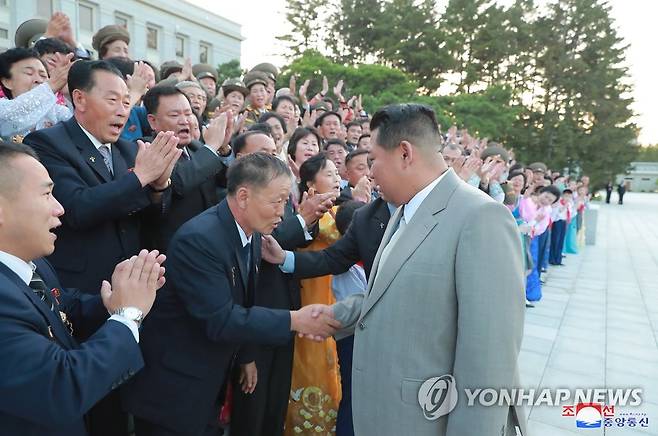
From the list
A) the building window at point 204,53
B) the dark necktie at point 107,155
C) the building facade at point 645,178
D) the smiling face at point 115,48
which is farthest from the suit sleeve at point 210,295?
the building facade at point 645,178

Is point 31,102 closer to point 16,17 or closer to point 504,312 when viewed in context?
point 504,312

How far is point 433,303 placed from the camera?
1625mm

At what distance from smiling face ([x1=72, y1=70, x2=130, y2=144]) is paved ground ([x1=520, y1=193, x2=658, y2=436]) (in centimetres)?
346

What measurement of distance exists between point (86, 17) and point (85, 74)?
24610 millimetres

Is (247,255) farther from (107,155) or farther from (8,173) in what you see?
(8,173)

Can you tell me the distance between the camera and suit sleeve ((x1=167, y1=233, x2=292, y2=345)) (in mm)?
2031

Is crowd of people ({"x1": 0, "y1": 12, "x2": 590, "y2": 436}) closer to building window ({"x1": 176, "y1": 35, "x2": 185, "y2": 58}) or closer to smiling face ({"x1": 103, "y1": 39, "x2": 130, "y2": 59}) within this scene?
smiling face ({"x1": 103, "y1": 39, "x2": 130, "y2": 59})

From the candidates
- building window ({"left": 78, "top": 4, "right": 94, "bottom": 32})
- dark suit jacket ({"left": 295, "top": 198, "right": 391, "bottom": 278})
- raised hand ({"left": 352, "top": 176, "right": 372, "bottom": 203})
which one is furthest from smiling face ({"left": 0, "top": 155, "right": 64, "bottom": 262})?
building window ({"left": 78, "top": 4, "right": 94, "bottom": 32})

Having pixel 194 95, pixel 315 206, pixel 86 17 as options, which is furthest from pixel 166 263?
pixel 86 17

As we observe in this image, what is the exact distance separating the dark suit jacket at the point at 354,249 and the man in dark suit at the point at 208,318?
0.56 meters

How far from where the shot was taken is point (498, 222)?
1.58m

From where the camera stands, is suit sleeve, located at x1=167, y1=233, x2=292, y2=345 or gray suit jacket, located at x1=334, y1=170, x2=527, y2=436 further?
suit sleeve, located at x1=167, y1=233, x2=292, y2=345

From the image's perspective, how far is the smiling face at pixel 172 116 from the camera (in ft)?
9.86

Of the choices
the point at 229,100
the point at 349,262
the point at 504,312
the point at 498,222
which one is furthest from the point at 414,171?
the point at 229,100
